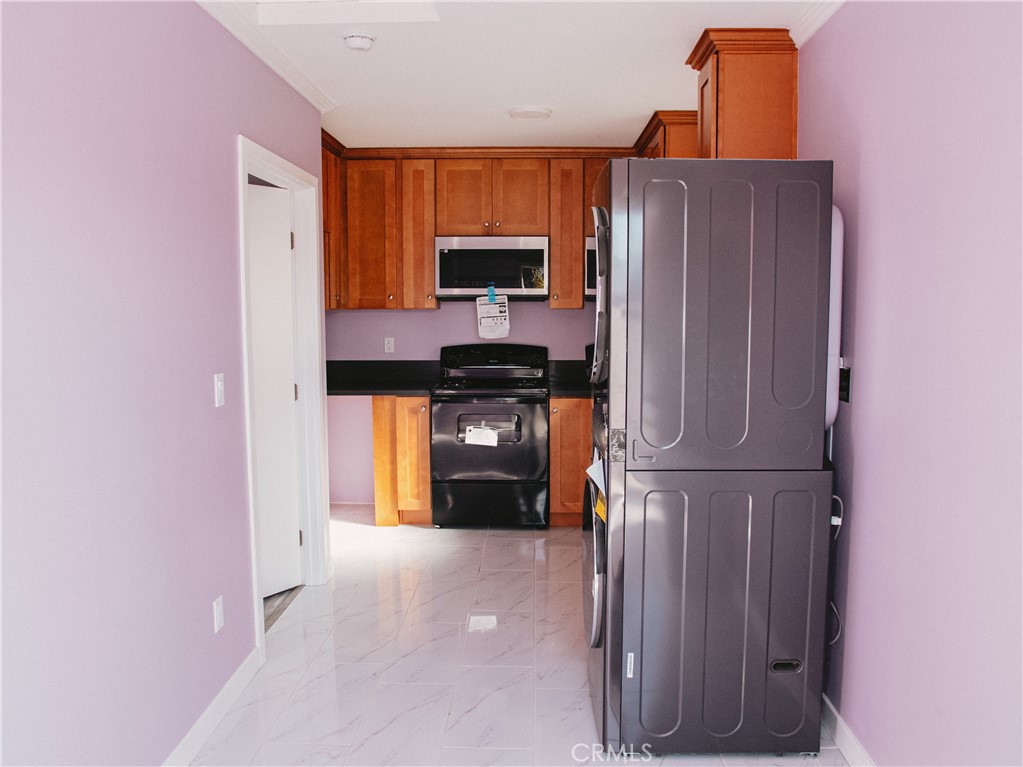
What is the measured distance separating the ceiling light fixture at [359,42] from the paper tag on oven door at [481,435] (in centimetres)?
226

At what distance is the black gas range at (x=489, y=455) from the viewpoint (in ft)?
14.1

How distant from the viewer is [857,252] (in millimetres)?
2090

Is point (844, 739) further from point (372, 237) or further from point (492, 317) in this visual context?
point (372, 237)

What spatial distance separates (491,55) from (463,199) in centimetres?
171

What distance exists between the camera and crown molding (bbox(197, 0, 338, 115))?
2297 millimetres

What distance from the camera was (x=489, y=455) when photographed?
4320 millimetres

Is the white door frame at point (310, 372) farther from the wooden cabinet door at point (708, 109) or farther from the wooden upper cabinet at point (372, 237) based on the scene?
the wooden cabinet door at point (708, 109)

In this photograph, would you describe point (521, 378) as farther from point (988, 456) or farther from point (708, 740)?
point (988, 456)

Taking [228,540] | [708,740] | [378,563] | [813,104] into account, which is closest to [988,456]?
[708,740]

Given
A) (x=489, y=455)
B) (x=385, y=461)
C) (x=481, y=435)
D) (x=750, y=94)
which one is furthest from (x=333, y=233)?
(x=750, y=94)

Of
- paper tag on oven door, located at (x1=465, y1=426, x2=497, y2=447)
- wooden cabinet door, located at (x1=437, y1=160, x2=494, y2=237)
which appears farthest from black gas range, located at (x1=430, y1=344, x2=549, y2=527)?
wooden cabinet door, located at (x1=437, y1=160, x2=494, y2=237)

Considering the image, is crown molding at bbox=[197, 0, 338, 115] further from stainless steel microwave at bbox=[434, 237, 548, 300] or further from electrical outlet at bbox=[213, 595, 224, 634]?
electrical outlet at bbox=[213, 595, 224, 634]

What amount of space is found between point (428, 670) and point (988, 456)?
202 cm

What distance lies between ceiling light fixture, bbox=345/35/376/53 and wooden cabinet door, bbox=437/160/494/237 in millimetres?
1828
